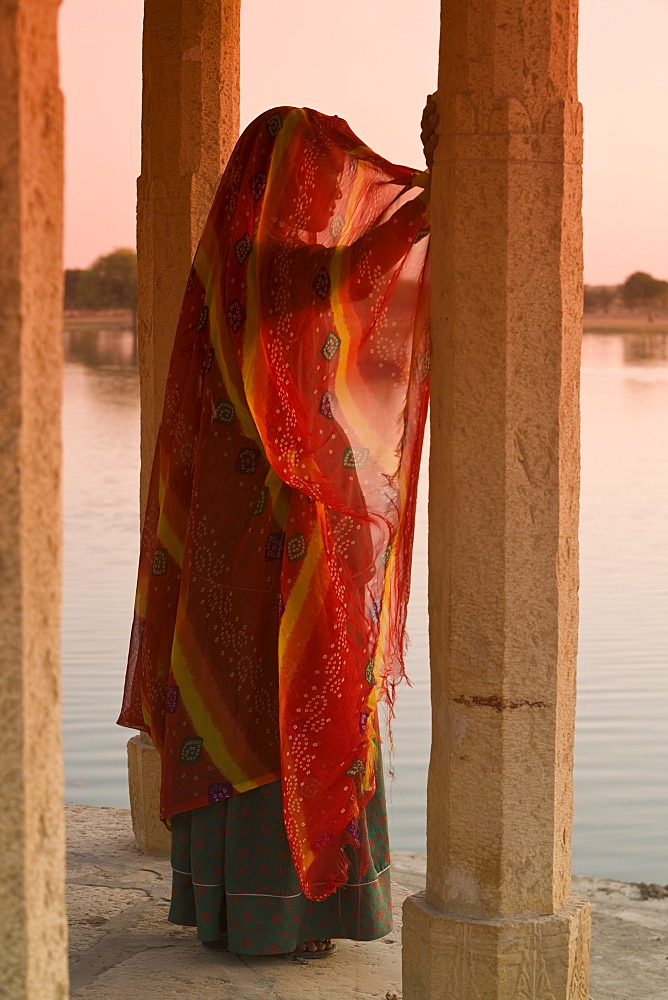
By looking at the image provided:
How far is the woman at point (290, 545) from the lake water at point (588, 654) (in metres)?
1.62

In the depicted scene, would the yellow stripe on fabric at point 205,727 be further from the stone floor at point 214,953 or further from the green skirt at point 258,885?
the stone floor at point 214,953

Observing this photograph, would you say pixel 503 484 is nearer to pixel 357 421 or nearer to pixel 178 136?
pixel 357 421

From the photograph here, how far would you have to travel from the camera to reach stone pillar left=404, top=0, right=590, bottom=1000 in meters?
2.55

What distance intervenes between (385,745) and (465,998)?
67 cm

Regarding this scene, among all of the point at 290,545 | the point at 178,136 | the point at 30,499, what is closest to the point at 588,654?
the point at 178,136

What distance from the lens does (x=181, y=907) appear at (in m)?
3.14

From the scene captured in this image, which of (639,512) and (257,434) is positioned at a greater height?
(257,434)

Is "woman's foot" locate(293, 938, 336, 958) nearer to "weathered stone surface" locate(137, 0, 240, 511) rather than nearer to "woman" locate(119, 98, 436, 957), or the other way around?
"woman" locate(119, 98, 436, 957)

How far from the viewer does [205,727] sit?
9.95 feet

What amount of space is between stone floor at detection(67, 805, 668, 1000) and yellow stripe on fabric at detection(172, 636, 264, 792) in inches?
16.4

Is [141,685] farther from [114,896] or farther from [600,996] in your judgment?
[600,996]

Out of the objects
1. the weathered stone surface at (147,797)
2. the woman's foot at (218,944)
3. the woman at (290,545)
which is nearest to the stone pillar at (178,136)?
the woman at (290,545)

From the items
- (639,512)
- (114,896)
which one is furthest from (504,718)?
(639,512)

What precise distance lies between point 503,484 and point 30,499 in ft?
4.26
